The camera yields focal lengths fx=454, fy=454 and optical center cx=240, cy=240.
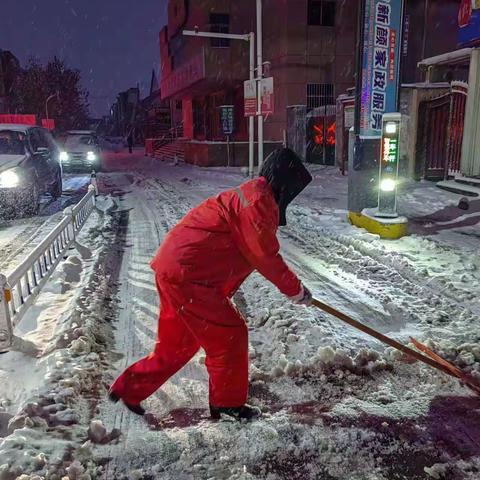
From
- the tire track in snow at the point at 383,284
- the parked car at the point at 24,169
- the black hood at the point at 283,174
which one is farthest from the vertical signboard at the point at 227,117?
the black hood at the point at 283,174

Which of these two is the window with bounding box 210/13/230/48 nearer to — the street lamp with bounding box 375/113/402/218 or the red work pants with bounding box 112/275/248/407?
the street lamp with bounding box 375/113/402/218

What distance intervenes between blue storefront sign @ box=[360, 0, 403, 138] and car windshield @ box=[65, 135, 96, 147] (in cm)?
1501

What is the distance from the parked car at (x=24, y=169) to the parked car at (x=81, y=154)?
794cm

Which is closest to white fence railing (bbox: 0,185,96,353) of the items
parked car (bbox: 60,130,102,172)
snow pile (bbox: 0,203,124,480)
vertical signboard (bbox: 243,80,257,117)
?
snow pile (bbox: 0,203,124,480)

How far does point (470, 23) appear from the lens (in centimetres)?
1205

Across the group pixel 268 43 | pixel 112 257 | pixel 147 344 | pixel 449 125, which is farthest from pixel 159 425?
pixel 268 43

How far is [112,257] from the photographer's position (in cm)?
674

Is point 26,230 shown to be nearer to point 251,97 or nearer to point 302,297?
point 302,297

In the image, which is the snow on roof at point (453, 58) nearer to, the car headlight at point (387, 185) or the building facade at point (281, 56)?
the car headlight at point (387, 185)

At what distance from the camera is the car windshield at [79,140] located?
19.8 metres

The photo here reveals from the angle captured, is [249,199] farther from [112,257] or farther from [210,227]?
[112,257]

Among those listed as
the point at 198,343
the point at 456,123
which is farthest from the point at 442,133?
the point at 198,343

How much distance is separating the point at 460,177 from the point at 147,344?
10721 mm

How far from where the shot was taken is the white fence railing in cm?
376
